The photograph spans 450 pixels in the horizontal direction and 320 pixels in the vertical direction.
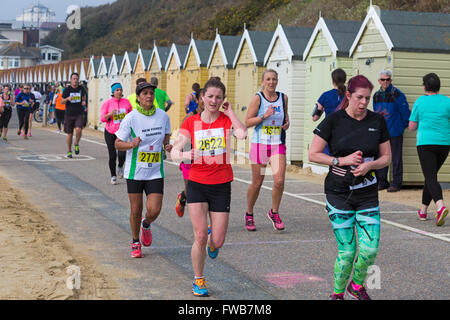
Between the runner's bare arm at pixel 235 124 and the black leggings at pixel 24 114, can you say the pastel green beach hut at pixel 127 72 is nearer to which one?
the black leggings at pixel 24 114

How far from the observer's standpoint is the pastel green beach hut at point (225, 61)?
23812 mm

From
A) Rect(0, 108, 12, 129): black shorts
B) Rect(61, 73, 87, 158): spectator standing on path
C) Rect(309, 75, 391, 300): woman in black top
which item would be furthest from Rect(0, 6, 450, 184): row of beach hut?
Rect(309, 75, 391, 300): woman in black top

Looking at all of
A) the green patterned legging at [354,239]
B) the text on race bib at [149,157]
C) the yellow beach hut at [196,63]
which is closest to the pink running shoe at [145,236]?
the text on race bib at [149,157]

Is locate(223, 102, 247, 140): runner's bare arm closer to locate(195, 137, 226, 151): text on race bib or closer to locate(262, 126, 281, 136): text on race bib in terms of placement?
locate(195, 137, 226, 151): text on race bib

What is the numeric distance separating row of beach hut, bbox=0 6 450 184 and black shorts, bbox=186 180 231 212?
874cm

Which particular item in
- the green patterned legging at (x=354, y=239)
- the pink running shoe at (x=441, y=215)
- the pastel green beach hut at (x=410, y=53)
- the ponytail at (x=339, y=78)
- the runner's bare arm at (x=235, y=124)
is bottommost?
the pink running shoe at (x=441, y=215)

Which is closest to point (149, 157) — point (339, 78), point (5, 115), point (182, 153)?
point (182, 153)

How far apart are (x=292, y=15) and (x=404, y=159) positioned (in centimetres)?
3184

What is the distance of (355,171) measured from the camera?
227 inches

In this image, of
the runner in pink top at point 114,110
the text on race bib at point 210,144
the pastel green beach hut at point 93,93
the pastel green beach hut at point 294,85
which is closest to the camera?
the text on race bib at point 210,144

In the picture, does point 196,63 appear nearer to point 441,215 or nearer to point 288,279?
point 441,215

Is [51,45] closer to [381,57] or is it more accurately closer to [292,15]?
[292,15]
